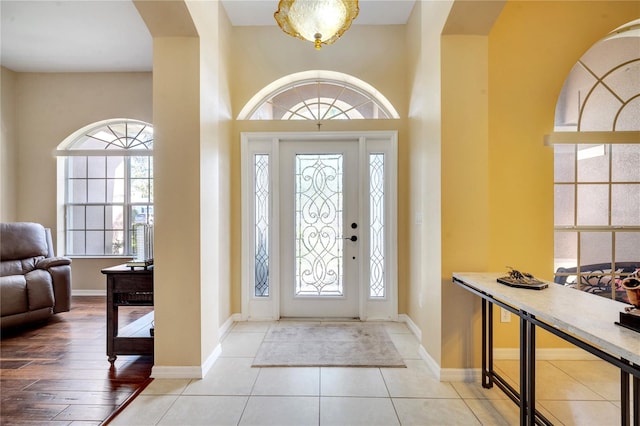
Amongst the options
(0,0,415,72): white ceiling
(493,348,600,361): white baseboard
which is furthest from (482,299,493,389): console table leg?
(0,0,415,72): white ceiling

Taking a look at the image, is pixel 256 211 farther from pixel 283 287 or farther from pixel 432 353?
pixel 432 353

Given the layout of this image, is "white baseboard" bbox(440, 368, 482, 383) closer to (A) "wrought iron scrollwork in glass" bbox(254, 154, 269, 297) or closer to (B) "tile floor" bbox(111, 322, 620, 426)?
(B) "tile floor" bbox(111, 322, 620, 426)

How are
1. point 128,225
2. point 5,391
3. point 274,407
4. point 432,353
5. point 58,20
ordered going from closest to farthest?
1. point 274,407
2. point 5,391
3. point 432,353
4. point 58,20
5. point 128,225

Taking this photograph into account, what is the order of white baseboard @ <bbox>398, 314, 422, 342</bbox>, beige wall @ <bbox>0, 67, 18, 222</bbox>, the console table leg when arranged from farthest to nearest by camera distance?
beige wall @ <bbox>0, 67, 18, 222</bbox> → white baseboard @ <bbox>398, 314, 422, 342</bbox> → the console table leg

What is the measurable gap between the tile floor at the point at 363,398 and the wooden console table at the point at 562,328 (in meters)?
0.28

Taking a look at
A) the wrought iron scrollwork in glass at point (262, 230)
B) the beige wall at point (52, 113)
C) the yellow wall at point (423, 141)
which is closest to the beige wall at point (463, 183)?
the yellow wall at point (423, 141)

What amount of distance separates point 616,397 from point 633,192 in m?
1.72

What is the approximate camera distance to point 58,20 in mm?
3400

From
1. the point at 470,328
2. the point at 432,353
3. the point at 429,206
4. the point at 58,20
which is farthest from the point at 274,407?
the point at 58,20

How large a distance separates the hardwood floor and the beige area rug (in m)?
1.00

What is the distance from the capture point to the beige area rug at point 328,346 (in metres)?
2.54

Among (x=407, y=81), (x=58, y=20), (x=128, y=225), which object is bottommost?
(x=128, y=225)

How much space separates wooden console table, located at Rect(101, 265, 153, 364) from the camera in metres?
2.45

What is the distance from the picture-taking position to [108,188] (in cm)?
483
